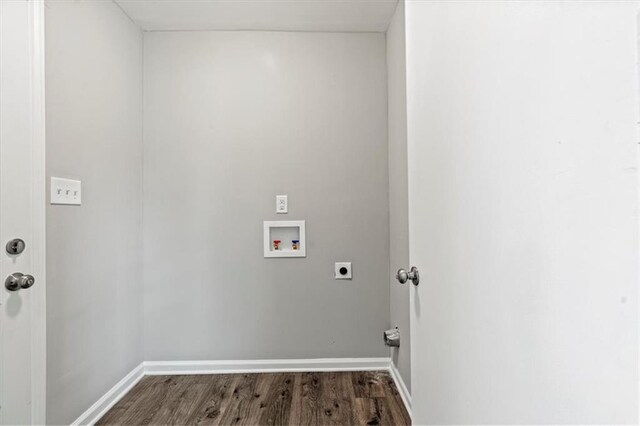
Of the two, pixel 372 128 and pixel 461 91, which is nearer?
pixel 461 91

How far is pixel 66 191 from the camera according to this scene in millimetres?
1504

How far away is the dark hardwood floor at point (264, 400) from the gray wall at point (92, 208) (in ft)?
0.82

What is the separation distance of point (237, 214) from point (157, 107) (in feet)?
3.04

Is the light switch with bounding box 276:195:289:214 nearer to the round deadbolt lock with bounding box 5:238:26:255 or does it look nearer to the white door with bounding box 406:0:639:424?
the round deadbolt lock with bounding box 5:238:26:255

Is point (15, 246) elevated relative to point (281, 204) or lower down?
lower down

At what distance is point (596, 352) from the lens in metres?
0.37

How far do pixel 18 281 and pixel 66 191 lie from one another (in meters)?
0.50

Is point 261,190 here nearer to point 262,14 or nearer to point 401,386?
point 262,14

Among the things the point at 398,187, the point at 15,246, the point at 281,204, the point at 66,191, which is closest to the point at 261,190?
the point at 281,204

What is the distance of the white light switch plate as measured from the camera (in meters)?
1.43

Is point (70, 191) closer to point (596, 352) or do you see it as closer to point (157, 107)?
point (157, 107)

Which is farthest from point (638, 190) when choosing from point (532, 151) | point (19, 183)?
point (19, 183)

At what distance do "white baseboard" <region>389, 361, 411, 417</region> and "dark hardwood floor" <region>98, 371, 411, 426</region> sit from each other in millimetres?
29

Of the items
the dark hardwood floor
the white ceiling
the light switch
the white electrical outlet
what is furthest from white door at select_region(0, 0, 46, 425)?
the white electrical outlet
